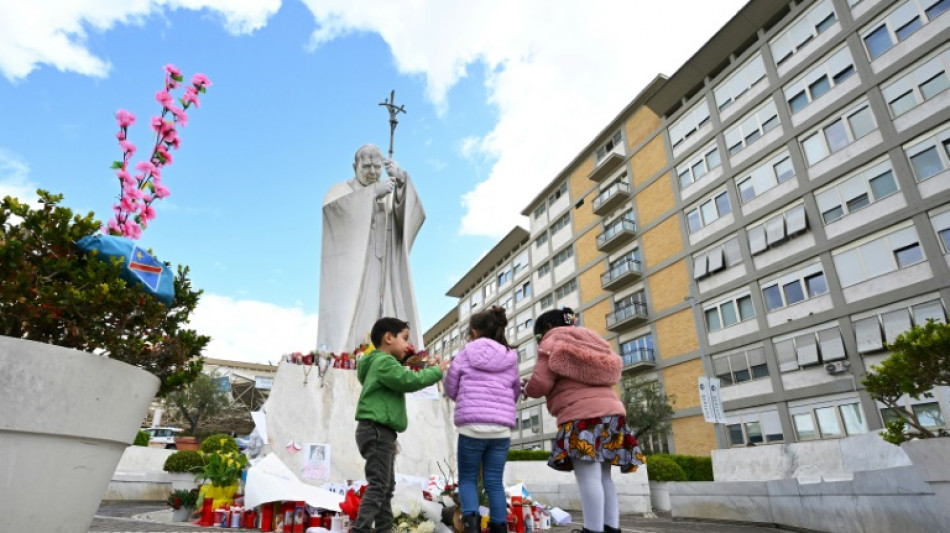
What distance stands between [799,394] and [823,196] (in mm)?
7149

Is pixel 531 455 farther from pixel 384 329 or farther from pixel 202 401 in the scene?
pixel 202 401

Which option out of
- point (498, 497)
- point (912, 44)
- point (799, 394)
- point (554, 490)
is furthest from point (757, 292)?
point (498, 497)

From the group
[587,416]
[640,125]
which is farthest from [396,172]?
[640,125]

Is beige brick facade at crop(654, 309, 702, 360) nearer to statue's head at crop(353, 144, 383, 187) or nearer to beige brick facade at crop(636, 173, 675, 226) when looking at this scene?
beige brick facade at crop(636, 173, 675, 226)

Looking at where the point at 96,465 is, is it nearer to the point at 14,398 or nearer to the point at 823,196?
the point at 14,398

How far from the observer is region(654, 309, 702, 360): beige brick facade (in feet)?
80.7

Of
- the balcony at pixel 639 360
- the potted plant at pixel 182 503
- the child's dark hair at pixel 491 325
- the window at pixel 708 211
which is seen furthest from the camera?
the balcony at pixel 639 360

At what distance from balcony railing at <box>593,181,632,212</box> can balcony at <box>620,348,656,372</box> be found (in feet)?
27.1

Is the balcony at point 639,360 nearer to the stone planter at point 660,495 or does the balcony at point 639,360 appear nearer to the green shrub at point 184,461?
the stone planter at point 660,495

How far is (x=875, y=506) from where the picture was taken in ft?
17.9

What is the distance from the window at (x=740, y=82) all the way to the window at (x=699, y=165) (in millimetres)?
1919

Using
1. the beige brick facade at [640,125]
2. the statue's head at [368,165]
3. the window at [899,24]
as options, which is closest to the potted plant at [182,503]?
the statue's head at [368,165]

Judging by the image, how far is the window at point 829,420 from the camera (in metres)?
17.9

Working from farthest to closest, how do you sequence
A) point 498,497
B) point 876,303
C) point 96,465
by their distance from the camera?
point 876,303 < point 498,497 < point 96,465
